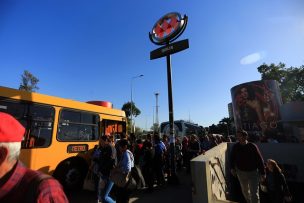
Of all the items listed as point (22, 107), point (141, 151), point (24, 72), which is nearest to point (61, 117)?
point (22, 107)

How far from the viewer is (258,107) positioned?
1541 cm

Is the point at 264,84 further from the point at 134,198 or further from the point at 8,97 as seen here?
the point at 8,97

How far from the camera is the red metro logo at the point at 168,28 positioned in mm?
10117

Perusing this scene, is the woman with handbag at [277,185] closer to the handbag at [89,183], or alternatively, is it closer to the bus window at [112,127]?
the handbag at [89,183]

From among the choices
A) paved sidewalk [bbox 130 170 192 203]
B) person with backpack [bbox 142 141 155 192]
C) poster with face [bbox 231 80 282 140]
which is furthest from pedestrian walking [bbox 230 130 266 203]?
poster with face [bbox 231 80 282 140]

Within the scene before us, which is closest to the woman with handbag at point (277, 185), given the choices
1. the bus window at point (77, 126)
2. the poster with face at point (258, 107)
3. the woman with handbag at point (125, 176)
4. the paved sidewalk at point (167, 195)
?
the paved sidewalk at point (167, 195)

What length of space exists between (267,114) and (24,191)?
1633cm

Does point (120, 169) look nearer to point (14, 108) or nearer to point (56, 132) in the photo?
point (56, 132)

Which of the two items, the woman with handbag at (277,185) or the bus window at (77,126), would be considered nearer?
the woman with handbag at (277,185)

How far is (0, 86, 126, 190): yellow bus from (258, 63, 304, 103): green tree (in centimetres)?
4123

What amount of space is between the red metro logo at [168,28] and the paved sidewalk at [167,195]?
6.30m

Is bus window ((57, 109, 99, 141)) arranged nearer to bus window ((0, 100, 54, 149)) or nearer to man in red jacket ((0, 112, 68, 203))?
bus window ((0, 100, 54, 149))

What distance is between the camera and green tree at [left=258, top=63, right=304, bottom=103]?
129 ft

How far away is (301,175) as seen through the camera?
28.0 feet
